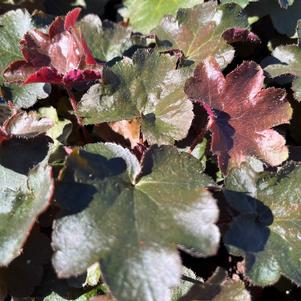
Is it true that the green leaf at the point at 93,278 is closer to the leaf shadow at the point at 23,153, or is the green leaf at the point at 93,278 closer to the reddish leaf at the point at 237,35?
the leaf shadow at the point at 23,153

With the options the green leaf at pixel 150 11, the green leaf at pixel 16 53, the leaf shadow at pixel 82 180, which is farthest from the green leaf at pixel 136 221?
the green leaf at pixel 150 11

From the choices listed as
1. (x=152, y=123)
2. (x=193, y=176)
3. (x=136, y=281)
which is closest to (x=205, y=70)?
(x=152, y=123)

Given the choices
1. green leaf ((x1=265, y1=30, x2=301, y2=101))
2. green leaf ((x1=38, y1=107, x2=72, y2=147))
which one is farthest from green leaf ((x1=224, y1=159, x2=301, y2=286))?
green leaf ((x1=38, y1=107, x2=72, y2=147))

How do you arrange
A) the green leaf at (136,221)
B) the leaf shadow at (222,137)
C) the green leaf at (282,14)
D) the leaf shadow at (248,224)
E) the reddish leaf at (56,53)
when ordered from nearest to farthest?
the green leaf at (136,221) → the leaf shadow at (248,224) → the leaf shadow at (222,137) → the reddish leaf at (56,53) → the green leaf at (282,14)

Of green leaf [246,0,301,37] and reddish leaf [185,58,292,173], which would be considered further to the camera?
green leaf [246,0,301,37]

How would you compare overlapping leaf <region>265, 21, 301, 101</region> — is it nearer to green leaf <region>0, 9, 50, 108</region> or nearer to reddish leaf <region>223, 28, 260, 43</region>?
reddish leaf <region>223, 28, 260, 43</region>

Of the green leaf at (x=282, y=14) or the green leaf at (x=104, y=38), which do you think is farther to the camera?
the green leaf at (x=282, y=14)
